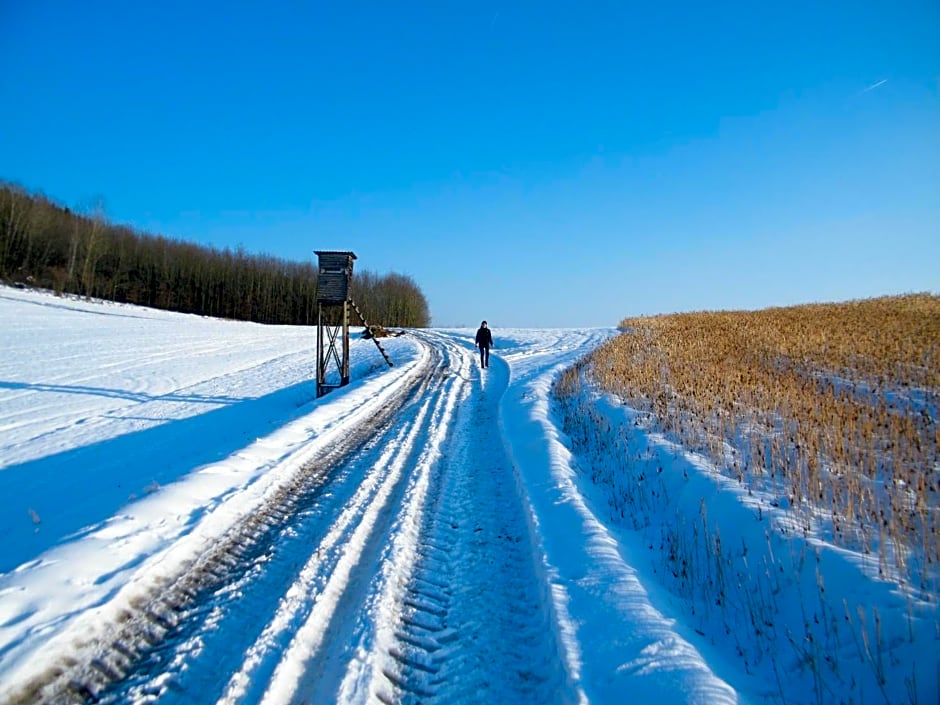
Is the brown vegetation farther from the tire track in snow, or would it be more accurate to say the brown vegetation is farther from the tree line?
the tree line

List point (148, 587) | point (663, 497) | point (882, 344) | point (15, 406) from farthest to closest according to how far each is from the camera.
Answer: point (15, 406) < point (882, 344) < point (663, 497) < point (148, 587)

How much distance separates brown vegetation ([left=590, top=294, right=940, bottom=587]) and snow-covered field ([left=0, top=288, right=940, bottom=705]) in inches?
24.3

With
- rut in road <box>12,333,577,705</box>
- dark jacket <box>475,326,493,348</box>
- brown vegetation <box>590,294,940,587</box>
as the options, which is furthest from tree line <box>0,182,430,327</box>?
rut in road <box>12,333,577,705</box>

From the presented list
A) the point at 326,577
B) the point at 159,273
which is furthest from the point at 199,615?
the point at 159,273

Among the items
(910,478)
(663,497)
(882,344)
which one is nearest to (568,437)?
(663,497)

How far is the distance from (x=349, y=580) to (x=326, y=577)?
0.62ft

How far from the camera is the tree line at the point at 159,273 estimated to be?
5303 cm

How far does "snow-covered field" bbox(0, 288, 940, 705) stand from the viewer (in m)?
2.74

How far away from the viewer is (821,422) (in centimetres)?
635

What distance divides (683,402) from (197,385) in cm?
1551

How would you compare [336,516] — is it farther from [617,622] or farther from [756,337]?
[756,337]

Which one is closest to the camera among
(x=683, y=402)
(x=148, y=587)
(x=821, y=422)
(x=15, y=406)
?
(x=148, y=587)

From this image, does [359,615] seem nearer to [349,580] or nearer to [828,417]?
[349,580]

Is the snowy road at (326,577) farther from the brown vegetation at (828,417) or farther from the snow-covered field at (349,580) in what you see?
the brown vegetation at (828,417)
